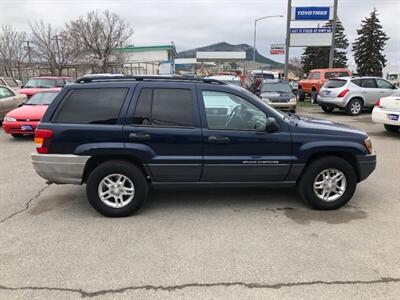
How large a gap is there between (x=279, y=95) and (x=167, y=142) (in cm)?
1242

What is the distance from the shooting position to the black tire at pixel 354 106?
1580cm

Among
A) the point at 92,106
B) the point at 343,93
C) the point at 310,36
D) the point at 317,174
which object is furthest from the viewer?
the point at 310,36

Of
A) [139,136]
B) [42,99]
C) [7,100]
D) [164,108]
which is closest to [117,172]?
[139,136]

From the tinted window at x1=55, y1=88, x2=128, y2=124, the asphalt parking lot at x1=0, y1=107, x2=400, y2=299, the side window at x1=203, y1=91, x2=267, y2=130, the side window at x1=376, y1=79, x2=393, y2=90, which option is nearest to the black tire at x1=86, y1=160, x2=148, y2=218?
the asphalt parking lot at x1=0, y1=107, x2=400, y2=299

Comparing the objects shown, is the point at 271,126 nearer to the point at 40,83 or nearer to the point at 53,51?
the point at 40,83

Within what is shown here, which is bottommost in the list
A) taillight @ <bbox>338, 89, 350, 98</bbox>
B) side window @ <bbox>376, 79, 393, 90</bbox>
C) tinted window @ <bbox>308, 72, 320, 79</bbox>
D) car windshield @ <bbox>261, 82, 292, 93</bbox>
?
taillight @ <bbox>338, 89, 350, 98</bbox>

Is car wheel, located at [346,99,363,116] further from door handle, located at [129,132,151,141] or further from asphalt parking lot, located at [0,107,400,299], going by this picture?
door handle, located at [129,132,151,141]

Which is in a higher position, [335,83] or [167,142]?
[335,83]

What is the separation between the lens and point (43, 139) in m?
4.67

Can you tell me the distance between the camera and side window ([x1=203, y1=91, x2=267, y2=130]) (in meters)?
4.76

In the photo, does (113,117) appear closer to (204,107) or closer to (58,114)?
(58,114)

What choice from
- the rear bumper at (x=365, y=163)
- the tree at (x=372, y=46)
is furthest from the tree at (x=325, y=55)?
the rear bumper at (x=365, y=163)

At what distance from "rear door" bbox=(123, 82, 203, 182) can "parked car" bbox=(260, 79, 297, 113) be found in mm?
11239

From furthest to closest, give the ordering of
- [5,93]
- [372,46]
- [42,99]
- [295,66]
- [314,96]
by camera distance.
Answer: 1. [295,66]
2. [372,46]
3. [314,96]
4. [5,93]
5. [42,99]
